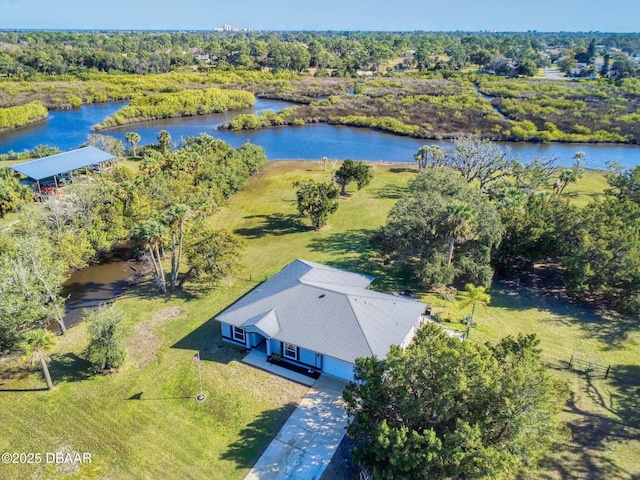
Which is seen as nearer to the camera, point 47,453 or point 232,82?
point 47,453

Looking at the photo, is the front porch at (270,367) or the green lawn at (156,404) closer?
the green lawn at (156,404)

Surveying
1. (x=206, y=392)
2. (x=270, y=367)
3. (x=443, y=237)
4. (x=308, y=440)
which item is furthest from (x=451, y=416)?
(x=443, y=237)

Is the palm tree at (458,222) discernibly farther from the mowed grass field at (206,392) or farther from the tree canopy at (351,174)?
the tree canopy at (351,174)

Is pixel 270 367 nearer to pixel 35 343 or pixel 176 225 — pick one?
pixel 35 343

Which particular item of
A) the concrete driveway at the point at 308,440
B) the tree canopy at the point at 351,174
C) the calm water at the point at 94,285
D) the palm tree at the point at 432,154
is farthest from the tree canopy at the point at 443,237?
the palm tree at the point at 432,154

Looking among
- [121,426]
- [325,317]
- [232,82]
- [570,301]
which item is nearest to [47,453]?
[121,426]

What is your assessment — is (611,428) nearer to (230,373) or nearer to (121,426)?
(230,373)
